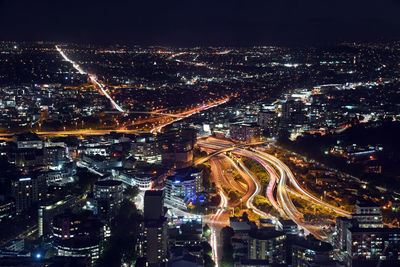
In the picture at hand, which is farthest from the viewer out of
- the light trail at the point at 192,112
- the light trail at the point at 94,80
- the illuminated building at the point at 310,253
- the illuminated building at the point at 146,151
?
the light trail at the point at 94,80

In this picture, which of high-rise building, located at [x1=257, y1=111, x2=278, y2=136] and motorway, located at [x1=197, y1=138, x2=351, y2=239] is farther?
high-rise building, located at [x1=257, y1=111, x2=278, y2=136]

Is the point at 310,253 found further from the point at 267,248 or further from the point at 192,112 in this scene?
the point at 192,112

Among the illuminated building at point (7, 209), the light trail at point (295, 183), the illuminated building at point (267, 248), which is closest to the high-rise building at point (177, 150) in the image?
the light trail at point (295, 183)

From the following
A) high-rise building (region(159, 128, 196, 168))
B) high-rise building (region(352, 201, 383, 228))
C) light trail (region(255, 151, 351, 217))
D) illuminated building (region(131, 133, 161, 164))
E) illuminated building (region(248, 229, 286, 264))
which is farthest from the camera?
illuminated building (region(131, 133, 161, 164))

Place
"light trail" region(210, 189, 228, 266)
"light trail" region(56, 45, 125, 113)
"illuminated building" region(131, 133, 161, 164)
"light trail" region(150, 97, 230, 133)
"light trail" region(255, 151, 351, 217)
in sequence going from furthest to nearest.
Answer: "light trail" region(56, 45, 125, 113) → "light trail" region(150, 97, 230, 133) → "illuminated building" region(131, 133, 161, 164) → "light trail" region(255, 151, 351, 217) → "light trail" region(210, 189, 228, 266)

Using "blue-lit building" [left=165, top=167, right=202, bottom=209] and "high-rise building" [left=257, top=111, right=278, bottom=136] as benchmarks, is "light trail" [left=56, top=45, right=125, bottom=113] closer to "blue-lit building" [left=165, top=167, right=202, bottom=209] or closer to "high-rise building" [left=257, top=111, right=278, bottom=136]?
"high-rise building" [left=257, top=111, right=278, bottom=136]

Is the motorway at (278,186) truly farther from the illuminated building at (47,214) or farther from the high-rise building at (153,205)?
the illuminated building at (47,214)

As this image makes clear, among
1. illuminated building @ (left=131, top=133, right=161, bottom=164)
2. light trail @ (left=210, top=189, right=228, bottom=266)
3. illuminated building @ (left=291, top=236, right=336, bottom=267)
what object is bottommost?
light trail @ (left=210, top=189, right=228, bottom=266)

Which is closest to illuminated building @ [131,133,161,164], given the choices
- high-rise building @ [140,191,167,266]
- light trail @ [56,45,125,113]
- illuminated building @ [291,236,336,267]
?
high-rise building @ [140,191,167,266]

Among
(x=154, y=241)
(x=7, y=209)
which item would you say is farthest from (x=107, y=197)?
(x=154, y=241)
